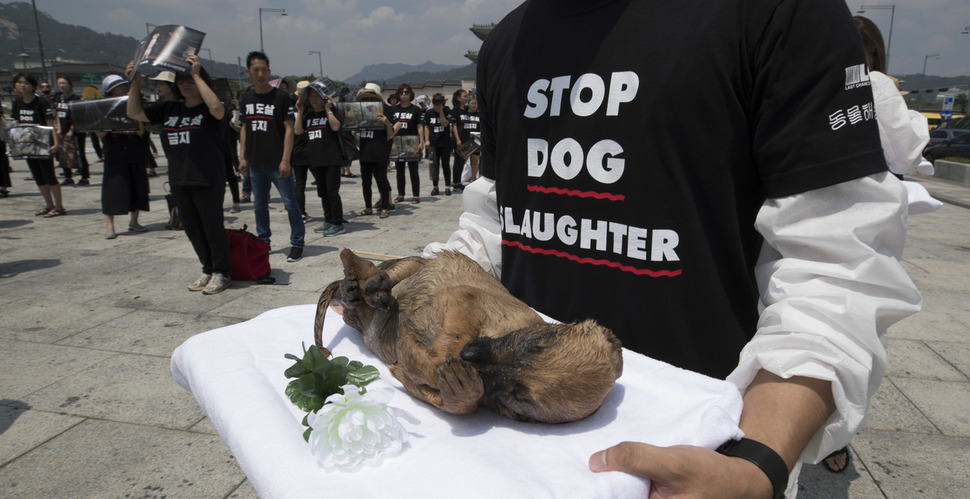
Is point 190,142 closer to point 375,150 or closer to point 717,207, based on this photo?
point 375,150

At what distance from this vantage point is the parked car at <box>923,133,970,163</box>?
19812mm

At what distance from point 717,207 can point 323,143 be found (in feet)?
25.1

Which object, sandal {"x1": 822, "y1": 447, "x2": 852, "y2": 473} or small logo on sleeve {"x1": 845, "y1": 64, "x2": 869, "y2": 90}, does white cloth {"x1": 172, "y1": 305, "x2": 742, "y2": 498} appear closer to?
small logo on sleeve {"x1": 845, "y1": 64, "x2": 869, "y2": 90}

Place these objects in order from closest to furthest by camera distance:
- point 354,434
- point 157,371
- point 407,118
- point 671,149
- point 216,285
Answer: point 354,434, point 671,149, point 157,371, point 216,285, point 407,118

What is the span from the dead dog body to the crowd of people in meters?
4.40

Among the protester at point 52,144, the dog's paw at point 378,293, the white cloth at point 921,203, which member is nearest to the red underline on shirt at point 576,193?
the dog's paw at point 378,293

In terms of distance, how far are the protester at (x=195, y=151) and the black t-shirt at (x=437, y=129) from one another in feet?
22.1

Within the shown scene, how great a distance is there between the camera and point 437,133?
1188 centimetres

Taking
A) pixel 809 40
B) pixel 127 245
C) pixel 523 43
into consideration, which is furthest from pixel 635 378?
pixel 127 245

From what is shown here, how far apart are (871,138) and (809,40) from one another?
21cm

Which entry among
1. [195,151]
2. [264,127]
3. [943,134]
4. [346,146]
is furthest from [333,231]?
[943,134]

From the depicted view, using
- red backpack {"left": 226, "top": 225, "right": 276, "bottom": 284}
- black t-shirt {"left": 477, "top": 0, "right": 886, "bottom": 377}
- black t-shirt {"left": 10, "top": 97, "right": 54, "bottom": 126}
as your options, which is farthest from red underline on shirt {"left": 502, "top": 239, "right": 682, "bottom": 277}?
black t-shirt {"left": 10, "top": 97, "right": 54, "bottom": 126}

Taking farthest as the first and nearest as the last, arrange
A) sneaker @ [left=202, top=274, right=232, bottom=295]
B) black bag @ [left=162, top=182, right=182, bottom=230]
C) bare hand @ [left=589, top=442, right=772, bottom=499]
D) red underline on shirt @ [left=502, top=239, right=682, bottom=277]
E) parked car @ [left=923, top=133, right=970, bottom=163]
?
parked car @ [left=923, top=133, right=970, bottom=163] → black bag @ [left=162, top=182, right=182, bottom=230] → sneaker @ [left=202, top=274, right=232, bottom=295] → red underline on shirt @ [left=502, top=239, right=682, bottom=277] → bare hand @ [left=589, top=442, right=772, bottom=499]

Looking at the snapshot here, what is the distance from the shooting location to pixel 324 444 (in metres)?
0.96
